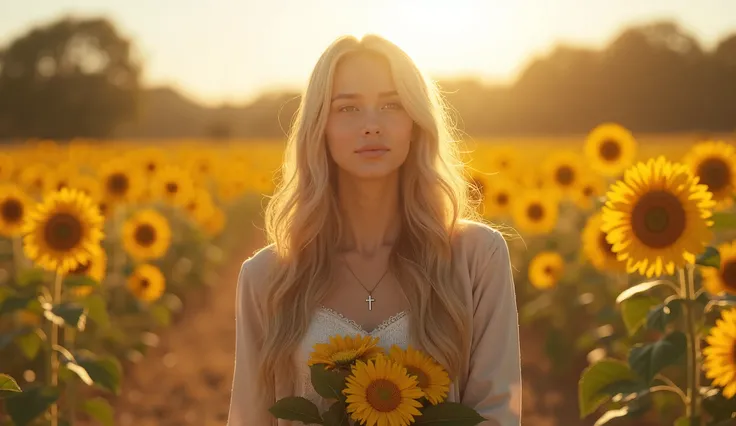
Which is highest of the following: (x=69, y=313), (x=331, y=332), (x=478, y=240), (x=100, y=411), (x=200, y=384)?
(x=478, y=240)

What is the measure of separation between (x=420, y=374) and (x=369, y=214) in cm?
77

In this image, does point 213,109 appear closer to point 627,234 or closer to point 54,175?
point 54,175

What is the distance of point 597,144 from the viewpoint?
7.82 meters

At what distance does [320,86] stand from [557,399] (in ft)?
13.6

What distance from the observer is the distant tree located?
42219 mm

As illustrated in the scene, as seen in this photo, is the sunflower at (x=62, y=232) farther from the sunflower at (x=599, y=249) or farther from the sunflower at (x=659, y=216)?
the sunflower at (x=599, y=249)

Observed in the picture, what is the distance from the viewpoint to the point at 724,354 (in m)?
3.29

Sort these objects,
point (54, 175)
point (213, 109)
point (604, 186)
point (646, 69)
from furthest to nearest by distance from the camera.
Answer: point (213, 109)
point (646, 69)
point (54, 175)
point (604, 186)

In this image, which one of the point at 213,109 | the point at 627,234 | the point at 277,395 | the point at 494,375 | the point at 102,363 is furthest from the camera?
the point at 213,109

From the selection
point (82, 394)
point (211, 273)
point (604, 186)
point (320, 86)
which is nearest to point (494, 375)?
point (320, 86)

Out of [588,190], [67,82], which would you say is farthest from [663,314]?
[67,82]

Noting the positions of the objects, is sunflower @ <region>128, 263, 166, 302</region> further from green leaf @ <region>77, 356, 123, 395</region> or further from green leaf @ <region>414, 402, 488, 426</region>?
green leaf @ <region>414, 402, 488, 426</region>

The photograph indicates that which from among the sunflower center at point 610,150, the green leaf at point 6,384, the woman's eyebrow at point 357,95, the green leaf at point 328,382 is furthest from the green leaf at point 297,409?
the sunflower center at point 610,150

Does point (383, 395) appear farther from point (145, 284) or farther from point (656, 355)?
point (145, 284)
